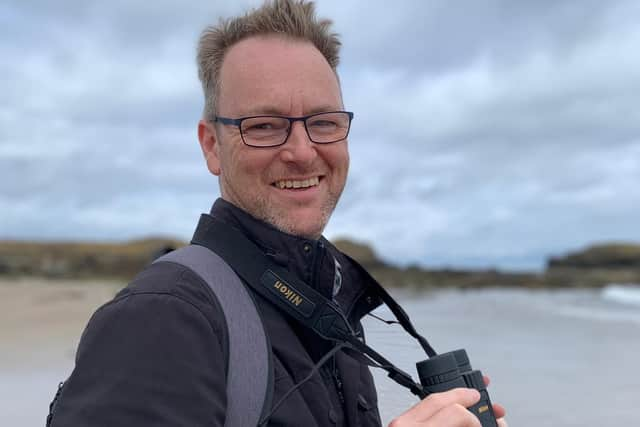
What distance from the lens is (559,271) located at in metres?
45.7

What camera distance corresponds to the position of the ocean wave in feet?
89.5

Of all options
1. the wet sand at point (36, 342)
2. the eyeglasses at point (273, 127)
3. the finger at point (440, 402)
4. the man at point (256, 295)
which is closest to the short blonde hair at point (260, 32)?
the man at point (256, 295)

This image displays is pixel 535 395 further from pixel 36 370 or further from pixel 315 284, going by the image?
pixel 315 284

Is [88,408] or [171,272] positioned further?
[171,272]

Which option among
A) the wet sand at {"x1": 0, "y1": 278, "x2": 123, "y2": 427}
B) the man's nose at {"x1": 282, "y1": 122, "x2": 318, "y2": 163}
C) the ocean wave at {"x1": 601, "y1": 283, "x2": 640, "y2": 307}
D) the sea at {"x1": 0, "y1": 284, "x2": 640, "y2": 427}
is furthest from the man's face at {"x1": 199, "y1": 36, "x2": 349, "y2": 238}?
the ocean wave at {"x1": 601, "y1": 283, "x2": 640, "y2": 307}

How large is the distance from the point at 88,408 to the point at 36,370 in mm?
9510

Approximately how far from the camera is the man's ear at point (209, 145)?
2412mm

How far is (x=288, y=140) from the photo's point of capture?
2195 mm

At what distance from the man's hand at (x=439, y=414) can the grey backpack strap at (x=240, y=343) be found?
33 centimetres

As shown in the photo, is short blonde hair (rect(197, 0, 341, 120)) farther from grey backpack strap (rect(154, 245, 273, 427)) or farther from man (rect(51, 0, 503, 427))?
grey backpack strap (rect(154, 245, 273, 427))

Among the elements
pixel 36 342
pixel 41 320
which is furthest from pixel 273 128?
pixel 41 320

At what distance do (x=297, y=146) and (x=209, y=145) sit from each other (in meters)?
0.40

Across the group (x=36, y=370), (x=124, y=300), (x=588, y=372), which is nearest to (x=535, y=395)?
(x=588, y=372)

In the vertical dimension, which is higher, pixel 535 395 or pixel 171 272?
pixel 171 272
